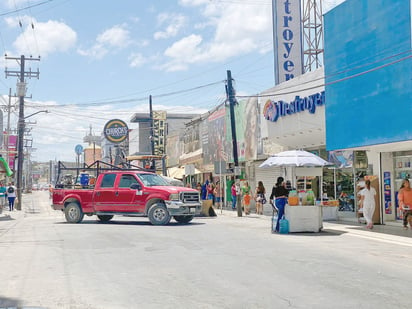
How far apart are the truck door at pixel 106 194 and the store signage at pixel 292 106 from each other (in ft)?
28.5

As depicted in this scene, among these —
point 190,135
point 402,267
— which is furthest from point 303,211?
point 190,135

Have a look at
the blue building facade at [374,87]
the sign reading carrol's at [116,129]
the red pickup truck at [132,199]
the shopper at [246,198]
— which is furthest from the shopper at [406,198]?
the sign reading carrol's at [116,129]

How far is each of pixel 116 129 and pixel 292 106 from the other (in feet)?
90.6

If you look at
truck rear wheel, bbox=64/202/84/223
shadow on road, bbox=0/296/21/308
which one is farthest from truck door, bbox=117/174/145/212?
shadow on road, bbox=0/296/21/308

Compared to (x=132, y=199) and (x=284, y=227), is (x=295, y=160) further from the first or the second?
(x=132, y=199)

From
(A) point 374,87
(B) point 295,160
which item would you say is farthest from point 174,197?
(A) point 374,87

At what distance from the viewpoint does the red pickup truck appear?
18516mm

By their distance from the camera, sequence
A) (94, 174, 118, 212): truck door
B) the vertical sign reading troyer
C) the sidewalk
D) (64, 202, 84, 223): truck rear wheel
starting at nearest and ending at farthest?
1. the sidewalk
2. (94, 174, 118, 212): truck door
3. (64, 202, 84, 223): truck rear wheel
4. the vertical sign reading troyer

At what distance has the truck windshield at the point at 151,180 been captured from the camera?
19.1 m

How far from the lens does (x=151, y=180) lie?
63.5 feet

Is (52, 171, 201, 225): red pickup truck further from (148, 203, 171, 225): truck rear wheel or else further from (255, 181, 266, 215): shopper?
(255, 181, 266, 215): shopper

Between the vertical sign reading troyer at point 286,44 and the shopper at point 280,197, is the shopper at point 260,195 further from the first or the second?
the shopper at point 280,197

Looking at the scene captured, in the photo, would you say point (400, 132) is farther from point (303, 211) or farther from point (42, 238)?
point (42, 238)

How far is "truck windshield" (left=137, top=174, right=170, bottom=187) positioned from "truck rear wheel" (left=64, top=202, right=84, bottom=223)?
2.87m
